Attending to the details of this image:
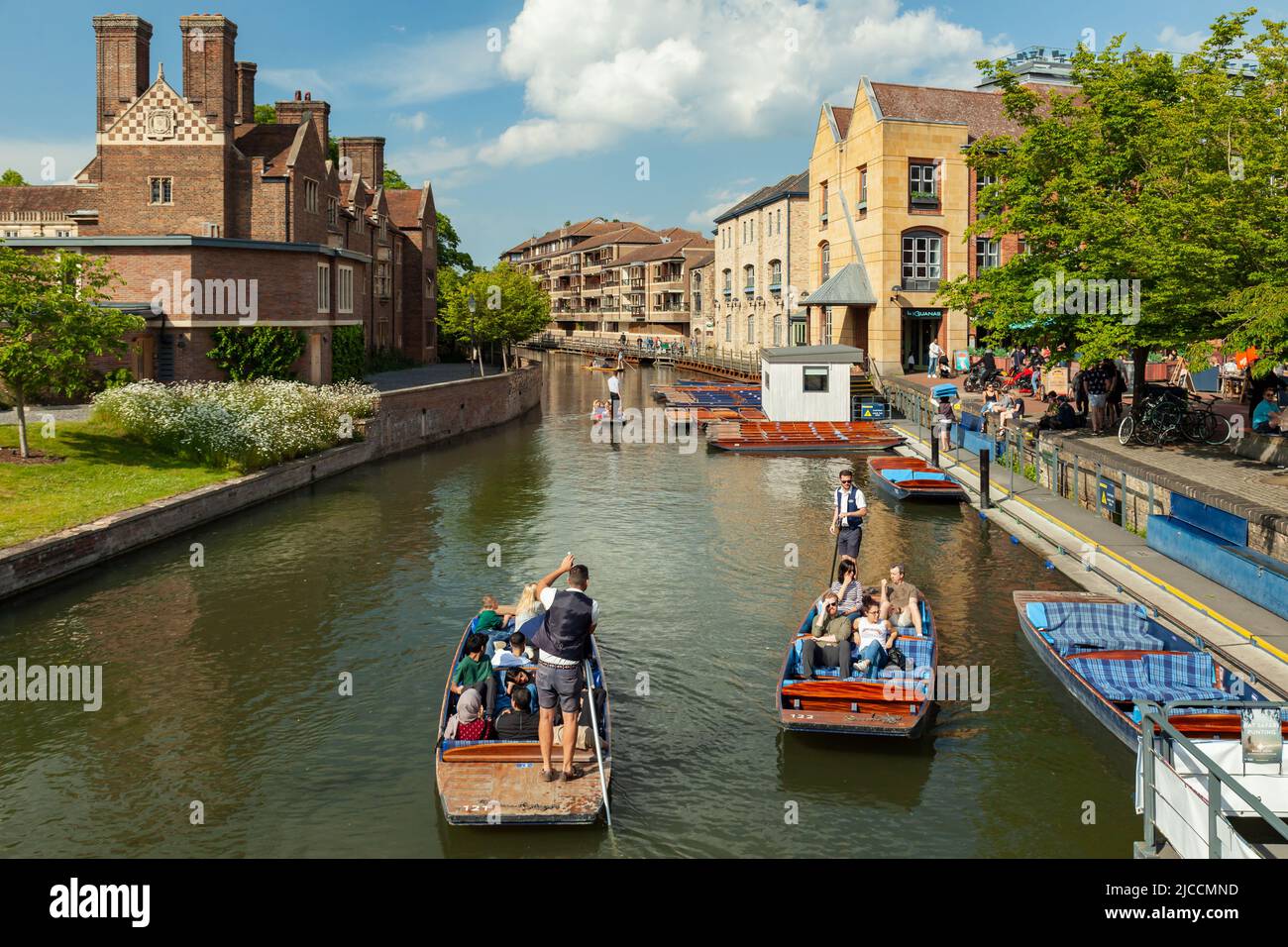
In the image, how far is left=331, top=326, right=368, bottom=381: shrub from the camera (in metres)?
47.0

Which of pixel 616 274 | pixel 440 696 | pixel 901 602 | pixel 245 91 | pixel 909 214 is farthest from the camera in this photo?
pixel 616 274

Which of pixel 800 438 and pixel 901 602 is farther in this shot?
pixel 800 438

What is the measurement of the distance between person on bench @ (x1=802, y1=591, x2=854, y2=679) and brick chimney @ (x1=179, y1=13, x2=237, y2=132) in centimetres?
4198

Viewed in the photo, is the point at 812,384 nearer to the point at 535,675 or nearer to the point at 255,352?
the point at 255,352

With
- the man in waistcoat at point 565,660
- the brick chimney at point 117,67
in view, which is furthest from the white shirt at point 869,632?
the brick chimney at point 117,67

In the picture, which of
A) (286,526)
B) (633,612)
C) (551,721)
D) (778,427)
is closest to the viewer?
(551,721)

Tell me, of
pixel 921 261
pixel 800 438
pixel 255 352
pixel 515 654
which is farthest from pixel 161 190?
pixel 515 654

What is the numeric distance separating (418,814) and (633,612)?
8.13 metres

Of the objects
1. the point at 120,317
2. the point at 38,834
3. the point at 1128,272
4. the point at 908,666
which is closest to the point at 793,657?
the point at 908,666

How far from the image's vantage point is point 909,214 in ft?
177

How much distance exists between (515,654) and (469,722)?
180 cm

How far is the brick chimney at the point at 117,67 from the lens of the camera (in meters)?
47.3

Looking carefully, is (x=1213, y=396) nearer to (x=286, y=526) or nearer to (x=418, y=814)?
(x=286, y=526)
